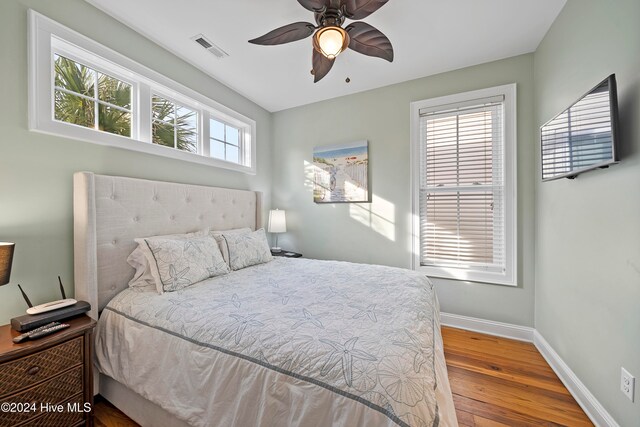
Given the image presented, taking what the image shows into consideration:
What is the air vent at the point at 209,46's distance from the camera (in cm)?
223

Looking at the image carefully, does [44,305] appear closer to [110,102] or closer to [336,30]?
[110,102]

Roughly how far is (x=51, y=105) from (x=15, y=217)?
29.4 inches

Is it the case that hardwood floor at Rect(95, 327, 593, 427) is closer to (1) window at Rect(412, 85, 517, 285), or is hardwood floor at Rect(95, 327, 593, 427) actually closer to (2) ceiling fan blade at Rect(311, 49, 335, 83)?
(1) window at Rect(412, 85, 517, 285)

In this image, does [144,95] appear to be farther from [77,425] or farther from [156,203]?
[77,425]

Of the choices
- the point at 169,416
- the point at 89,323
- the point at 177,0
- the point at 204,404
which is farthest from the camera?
the point at 177,0

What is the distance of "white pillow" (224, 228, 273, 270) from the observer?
7.97 ft

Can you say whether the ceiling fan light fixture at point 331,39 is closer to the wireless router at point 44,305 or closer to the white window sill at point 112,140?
the white window sill at point 112,140

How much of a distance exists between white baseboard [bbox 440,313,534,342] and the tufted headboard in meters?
2.86

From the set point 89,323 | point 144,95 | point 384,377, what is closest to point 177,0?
point 144,95

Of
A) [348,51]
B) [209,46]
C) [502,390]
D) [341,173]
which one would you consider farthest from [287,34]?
[502,390]

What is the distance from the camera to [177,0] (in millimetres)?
1844

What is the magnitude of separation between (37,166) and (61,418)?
1463 millimetres

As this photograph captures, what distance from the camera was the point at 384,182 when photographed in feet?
10.3

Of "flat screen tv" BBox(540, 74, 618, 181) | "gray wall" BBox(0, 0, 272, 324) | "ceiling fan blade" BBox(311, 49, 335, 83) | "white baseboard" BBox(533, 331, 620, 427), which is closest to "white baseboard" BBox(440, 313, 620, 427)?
"white baseboard" BBox(533, 331, 620, 427)
